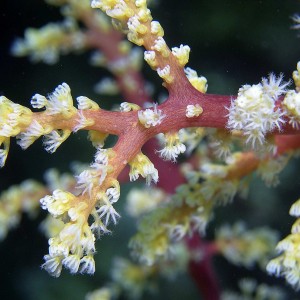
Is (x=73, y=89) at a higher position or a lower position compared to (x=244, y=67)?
lower

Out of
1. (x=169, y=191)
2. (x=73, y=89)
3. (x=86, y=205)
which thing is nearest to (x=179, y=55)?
(x=86, y=205)

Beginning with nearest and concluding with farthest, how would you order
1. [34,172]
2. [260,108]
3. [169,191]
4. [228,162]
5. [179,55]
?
[260,108] < [179,55] < [228,162] < [169,191] < [34,172]

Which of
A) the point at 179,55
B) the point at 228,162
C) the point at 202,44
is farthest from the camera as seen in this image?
the point at 202,44

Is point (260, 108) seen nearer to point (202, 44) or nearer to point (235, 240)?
point (235, 240)

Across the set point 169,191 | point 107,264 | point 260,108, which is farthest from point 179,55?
point 107,264

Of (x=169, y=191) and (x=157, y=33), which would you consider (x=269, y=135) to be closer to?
(x=157, y=33)

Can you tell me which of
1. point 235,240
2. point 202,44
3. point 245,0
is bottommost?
point 235,240

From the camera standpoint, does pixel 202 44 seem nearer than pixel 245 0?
No
